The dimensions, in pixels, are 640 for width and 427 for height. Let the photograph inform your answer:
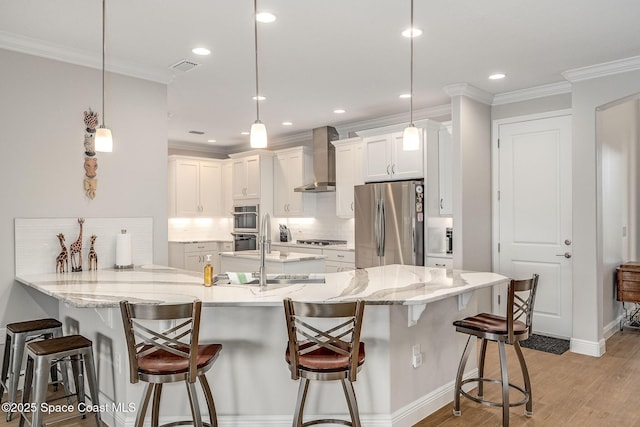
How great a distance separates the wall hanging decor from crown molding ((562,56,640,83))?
4236 millimetres

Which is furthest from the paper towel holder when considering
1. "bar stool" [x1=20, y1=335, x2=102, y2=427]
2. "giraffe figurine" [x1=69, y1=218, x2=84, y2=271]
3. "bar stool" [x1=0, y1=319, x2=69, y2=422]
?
"bar stool" [x1=20, y1=335, x2=102, y2=427]

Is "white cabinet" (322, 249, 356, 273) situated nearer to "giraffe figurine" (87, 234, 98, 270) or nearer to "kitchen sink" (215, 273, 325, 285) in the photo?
"kitchen sink" (215, 273, 325, 285)

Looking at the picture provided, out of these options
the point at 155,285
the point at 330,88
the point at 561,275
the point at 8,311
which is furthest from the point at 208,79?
the point at 561,275

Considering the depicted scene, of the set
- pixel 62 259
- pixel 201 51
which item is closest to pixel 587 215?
pixel 201 51

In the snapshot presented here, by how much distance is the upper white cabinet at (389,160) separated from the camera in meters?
5.19

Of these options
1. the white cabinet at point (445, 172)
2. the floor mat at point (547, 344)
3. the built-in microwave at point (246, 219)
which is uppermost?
the white cabinet at point (445, 172)

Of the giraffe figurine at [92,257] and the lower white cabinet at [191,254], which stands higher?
the giraffe figurine at [92,257]

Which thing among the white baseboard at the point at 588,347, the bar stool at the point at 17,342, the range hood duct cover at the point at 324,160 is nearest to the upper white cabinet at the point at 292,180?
the range hood duct cover at the point at 324,160

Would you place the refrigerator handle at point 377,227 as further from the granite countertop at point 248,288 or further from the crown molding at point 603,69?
the crown molding at point 603,69

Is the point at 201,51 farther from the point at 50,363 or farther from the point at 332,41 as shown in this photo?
the point at 50,363

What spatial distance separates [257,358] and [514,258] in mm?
3500

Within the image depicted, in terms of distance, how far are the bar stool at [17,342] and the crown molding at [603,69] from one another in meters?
4.78

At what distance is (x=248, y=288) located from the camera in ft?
9.12

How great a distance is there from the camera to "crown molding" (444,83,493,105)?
15.2 ft
